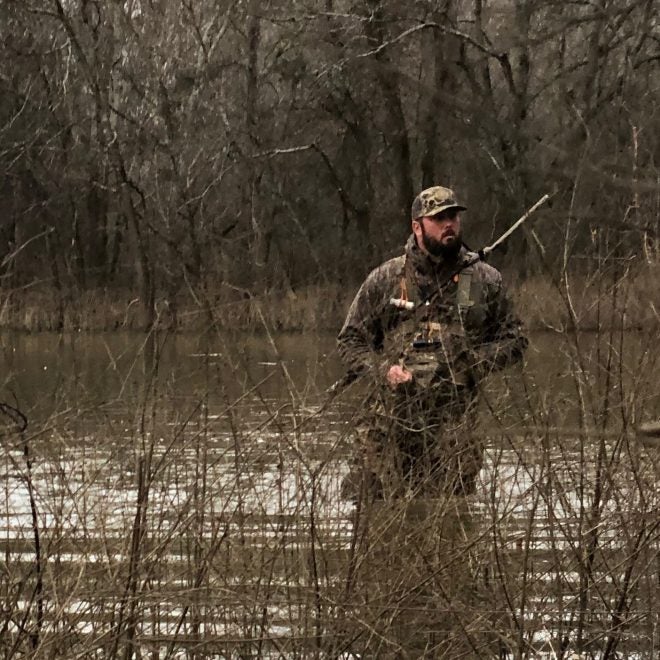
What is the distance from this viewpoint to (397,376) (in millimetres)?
4762

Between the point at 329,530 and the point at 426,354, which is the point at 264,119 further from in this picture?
the point at 329,530

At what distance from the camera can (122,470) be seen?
4.34 m

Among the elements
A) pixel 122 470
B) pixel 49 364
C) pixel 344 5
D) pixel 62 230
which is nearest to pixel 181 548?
pixel 122 470

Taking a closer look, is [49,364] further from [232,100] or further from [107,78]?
[232,100]

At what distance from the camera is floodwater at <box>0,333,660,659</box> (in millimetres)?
4043

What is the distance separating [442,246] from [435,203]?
0.23 meters

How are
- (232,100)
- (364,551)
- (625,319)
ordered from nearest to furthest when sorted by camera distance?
(364,551) → (625,319) → (232,100)

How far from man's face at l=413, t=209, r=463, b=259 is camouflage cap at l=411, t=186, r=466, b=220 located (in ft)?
0.11

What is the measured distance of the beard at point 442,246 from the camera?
645cm

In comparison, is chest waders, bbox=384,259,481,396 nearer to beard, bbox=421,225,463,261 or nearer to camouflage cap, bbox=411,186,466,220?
beard, bbox=421,225,463,261

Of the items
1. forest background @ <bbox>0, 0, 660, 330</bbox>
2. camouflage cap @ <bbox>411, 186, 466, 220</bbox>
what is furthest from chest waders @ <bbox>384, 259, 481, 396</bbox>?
forest background @ <bbox>0, 0, 660, 330</bbox>

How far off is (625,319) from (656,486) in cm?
55

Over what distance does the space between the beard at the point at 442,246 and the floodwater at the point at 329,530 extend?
196cm

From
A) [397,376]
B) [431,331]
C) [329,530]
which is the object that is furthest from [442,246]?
[329,530]
